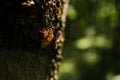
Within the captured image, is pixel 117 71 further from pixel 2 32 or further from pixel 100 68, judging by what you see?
pixel 2 32

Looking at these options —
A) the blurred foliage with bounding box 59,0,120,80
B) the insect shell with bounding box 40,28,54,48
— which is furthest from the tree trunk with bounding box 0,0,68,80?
the blurred foliage with bounding box 59,0,120,80

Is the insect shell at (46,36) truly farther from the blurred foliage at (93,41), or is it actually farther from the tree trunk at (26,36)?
the blurred foliage at (93,41)

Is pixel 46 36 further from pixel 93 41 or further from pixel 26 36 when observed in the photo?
pixel 93 41

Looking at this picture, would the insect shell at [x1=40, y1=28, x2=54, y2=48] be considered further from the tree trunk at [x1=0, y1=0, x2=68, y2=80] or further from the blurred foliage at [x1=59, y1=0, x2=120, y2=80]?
the blurred foliage at [x1=59, y1=0, x2=120, y2=80]

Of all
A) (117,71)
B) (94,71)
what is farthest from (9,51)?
(94,71)

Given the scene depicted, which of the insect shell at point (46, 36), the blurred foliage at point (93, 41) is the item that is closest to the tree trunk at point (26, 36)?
the insect shell at point (46, 36)

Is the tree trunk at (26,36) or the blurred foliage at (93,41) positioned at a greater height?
the tree trunk at (26,36)

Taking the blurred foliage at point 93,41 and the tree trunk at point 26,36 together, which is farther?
the blurred foliage at point 93,41

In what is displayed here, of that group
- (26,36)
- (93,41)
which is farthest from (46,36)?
(93,41)
